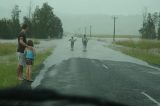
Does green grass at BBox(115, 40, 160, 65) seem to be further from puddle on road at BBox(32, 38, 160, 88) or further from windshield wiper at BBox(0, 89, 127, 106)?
windshield wiper at BBox(0, 89, 127, 106)

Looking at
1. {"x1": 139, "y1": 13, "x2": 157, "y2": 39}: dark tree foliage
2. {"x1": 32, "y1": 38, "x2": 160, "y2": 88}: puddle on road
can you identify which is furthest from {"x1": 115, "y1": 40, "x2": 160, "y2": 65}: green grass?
{"x1": 139, "y1": 13, "x2": 157, "y2": 39}: dark tree foliage

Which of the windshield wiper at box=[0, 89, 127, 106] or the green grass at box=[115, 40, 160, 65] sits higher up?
the windshield wiper at box=[0, 89, 127, 106]

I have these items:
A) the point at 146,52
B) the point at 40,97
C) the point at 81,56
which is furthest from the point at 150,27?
the point at 40,97

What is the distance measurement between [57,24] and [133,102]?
133m

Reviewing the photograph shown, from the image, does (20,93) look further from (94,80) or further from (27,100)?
(94,80)

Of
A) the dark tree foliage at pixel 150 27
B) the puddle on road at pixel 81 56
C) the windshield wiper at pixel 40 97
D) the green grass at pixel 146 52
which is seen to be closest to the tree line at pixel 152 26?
the dark tree foliage at pixel 150 27

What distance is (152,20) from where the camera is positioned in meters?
145

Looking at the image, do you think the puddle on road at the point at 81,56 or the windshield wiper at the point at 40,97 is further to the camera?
the puddle on road at the point at 81,56

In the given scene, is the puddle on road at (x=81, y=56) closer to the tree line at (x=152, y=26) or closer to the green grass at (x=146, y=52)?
the green grass at (x=146, y=52)

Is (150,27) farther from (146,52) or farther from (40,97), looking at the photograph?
(40,97)

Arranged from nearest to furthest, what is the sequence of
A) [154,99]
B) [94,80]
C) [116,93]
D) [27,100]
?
[27,100], [154,99], [116,93], [94,80]

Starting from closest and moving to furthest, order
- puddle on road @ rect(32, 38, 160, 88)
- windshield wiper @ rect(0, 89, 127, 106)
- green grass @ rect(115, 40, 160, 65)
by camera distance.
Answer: windshield wiper @ rect(0, 89, 127, 106) → puddle on road @ rect(32, 38, 160, 88) → green grass @ rect(115, 40, 160, 65)

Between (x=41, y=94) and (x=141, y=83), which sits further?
(x=141, y=83)

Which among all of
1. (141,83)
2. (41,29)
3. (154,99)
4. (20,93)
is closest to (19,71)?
(141,83)
